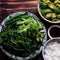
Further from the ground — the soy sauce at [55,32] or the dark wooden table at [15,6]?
the dark wooden table at [15,6]

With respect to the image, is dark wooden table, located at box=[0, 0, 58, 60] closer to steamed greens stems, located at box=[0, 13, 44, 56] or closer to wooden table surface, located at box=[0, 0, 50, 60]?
wooden table surface, located at box=[0, 0, 50, 60]

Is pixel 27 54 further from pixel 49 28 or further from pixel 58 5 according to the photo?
pixel 58 5

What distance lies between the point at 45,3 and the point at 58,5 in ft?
0.31

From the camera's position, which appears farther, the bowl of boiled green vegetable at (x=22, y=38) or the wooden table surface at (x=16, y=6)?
the wooden table surface at (x=16, y=6)

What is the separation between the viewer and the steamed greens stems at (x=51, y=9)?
165cm

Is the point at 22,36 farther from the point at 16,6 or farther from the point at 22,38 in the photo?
the point at 16,6

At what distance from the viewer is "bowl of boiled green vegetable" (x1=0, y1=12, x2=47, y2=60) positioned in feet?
4.96

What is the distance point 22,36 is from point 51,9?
317mm

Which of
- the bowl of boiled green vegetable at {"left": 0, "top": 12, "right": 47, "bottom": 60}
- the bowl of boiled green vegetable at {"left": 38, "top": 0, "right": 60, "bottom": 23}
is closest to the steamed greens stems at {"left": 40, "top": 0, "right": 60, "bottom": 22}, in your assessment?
the bowl of boiled green vegetable at {"left": 38, "top": 0, "right": 60, "bottom": 23}

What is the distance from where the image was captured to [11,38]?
4.98 ft

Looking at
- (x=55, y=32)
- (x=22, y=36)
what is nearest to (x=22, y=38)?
(x=22, y=36)

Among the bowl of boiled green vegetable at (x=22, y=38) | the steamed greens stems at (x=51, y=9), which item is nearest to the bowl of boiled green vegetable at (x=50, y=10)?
the steamed greens stems at (x=51, y=9)

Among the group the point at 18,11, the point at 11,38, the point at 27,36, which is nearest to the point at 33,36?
the point at 27,36

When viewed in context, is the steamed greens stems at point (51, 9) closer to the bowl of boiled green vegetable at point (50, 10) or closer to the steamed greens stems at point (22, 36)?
the bowl of boiled green vegetable at point (50, 10)
